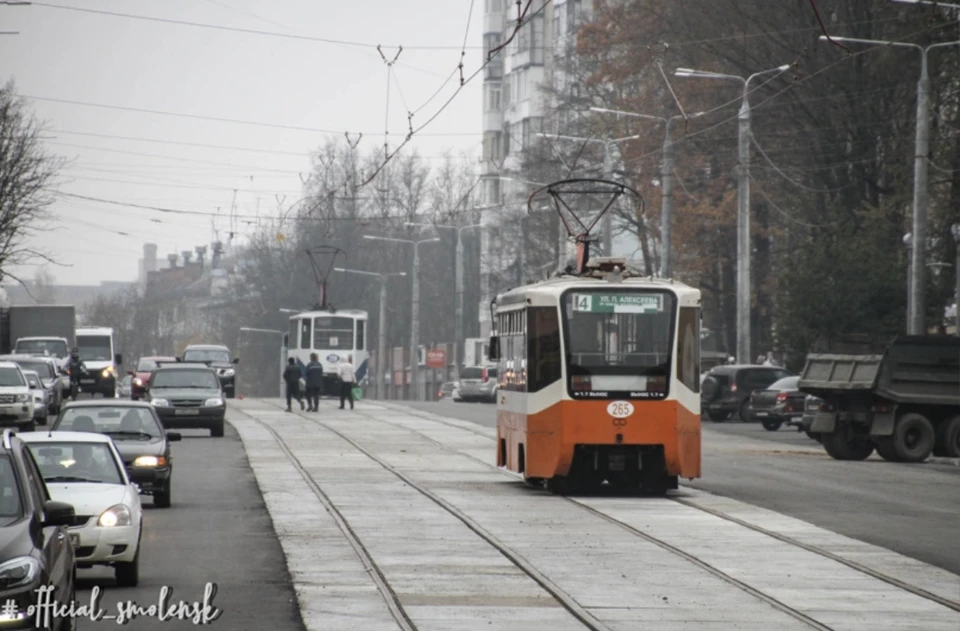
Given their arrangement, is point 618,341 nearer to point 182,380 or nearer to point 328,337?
point 182,380

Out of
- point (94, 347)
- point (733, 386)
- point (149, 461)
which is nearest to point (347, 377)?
point (733, 386)

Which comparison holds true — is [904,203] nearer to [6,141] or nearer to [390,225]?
[6,141]

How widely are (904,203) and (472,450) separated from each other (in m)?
17.5

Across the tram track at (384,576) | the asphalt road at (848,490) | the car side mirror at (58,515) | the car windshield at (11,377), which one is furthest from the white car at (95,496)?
the car windshield at (11,377)

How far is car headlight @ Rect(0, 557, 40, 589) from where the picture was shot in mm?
9227

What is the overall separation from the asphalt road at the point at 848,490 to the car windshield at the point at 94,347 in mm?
31668

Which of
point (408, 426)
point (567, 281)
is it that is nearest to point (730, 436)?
point (408, 426)

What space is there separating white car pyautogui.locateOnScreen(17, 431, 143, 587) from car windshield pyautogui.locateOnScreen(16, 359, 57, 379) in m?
34.5

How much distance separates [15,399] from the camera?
4250 cm

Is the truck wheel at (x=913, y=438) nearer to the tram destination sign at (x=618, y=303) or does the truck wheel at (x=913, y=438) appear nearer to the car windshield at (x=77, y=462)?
the tram destination sign at (x=618, y=303)

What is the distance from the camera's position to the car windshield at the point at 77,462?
609 inches

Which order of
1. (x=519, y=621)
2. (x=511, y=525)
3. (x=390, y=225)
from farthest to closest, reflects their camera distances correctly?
1. (x=390, y=225)
2. (x=511, y=525)
3. (x=519, y=621)

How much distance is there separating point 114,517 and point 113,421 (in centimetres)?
862

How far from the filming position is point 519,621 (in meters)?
12.7
